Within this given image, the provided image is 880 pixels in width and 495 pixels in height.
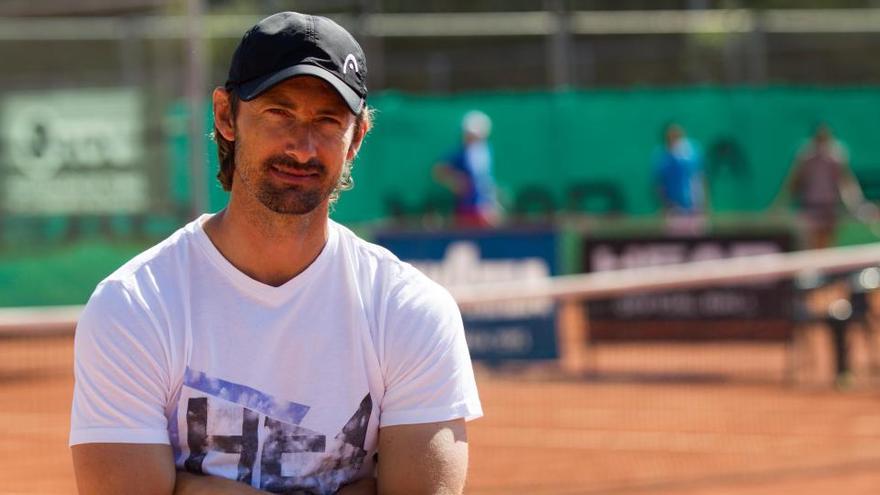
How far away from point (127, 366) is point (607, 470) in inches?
263

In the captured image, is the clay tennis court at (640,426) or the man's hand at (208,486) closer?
the man's hand at (208,486)

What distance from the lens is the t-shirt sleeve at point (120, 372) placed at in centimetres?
279

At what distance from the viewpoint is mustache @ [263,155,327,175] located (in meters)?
2.82

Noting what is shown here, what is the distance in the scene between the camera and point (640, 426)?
1102cm

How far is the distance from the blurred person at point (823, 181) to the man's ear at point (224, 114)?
49.8 feet

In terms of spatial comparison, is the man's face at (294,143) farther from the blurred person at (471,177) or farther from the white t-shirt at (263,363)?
the blurred person at (471,177)

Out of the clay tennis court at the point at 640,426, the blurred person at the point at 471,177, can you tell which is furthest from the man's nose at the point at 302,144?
the blurred person at the point at 471,177

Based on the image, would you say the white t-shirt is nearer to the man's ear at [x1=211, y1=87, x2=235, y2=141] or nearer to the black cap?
the man's ear at [x1=211, y1=87, x2=235, y2=141]

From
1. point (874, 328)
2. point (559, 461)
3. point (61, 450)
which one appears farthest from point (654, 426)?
point (61, 450)

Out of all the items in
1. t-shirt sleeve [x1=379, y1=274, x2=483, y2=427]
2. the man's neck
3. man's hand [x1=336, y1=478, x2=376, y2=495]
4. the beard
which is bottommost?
man's hand [x1=336, y1=478, x2=376, y2=495]

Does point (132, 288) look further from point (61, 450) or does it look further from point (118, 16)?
point (118, 16)

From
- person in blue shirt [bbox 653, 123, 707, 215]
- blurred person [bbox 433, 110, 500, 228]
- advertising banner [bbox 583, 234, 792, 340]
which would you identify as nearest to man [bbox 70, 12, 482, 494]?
advertising banner [bbox 583, 234, 792, 340]

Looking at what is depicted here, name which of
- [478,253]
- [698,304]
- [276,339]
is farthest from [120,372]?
[478,253]

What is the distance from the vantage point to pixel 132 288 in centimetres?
283
